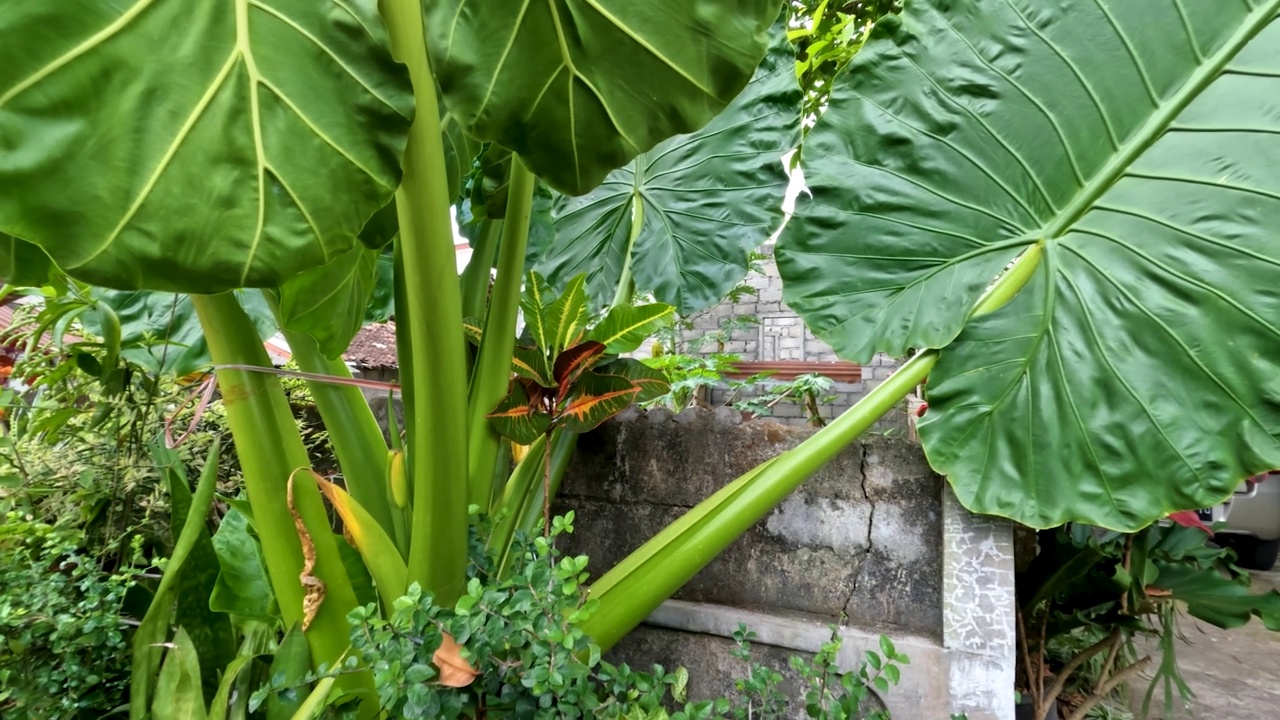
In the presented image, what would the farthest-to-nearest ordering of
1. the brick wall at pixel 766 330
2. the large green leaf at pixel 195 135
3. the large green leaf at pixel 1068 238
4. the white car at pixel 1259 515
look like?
the brick wall at pixel 766 330, the white car at pixel 1259 515, the large green leaf at pixel 1068 238, the large green leaf at pixel 195 135

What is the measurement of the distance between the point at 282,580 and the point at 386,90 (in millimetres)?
616

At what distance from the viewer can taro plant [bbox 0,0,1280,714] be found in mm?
405

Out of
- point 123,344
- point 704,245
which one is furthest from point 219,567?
point 704,245

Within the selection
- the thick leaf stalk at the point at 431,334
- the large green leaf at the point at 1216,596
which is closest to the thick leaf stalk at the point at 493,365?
the thick leaf stalk at the point at 431,334

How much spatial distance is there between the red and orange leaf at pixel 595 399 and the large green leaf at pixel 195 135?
0.45 metres

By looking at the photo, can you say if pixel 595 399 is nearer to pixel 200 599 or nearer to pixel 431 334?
pixel 431 334

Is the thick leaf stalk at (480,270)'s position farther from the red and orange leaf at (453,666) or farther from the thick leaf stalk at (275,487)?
the red and orange leaf at (453,666)

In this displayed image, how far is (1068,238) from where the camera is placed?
0.81 meters

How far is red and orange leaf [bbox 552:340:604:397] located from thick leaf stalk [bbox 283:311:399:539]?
29 centimetres

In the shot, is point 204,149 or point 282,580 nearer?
point 204,149

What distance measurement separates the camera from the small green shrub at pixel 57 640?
618 mm

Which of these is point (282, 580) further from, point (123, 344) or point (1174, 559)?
point (1174, 559)

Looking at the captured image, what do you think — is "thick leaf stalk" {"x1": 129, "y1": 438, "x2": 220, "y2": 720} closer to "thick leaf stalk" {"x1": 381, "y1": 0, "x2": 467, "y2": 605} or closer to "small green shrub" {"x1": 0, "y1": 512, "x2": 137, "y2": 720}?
"small green shrub" {"x1": 0, "y1": 512, "x2": 137, "y2": 720}

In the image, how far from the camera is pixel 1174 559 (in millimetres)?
1277
